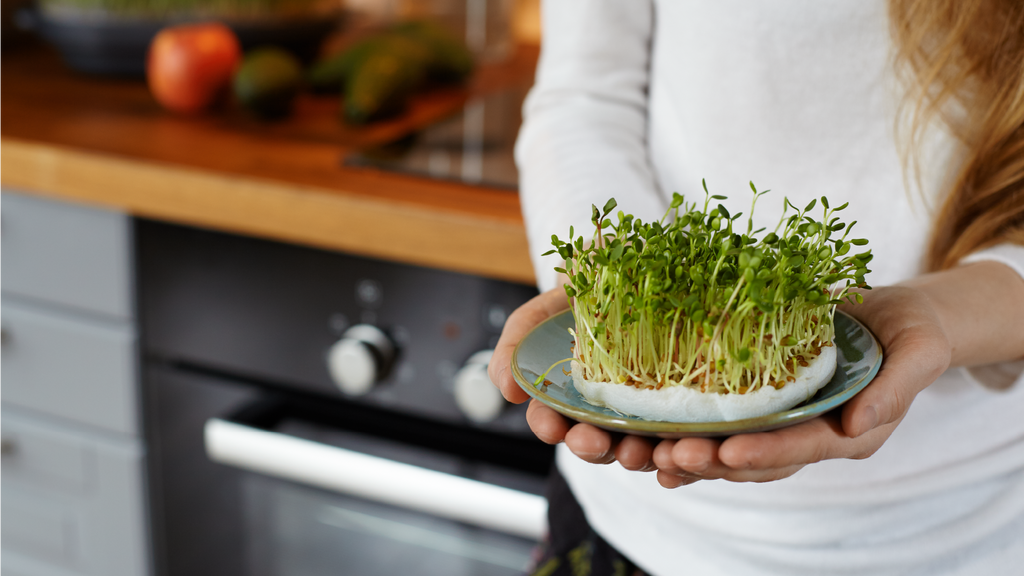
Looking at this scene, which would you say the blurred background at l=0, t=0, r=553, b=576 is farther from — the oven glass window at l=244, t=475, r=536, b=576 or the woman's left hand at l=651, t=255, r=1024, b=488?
the woman's left hand at l=651, t=255, r=1024, b=488

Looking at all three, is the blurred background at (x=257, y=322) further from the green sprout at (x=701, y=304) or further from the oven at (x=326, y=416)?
the green sprout at (x=701, y=304)

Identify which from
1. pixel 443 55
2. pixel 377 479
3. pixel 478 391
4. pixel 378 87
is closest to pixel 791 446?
pixel 478 391

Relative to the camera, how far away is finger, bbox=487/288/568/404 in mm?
457

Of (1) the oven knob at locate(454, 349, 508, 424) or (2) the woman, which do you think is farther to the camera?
(1) the oven knob at locate(454, 349, 508, 424)

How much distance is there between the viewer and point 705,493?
62 centimetres

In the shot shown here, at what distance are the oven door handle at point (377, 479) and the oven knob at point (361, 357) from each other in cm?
10

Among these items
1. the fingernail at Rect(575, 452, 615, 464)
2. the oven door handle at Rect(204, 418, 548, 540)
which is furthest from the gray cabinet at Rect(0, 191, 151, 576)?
the fingernail at Rect(575, 452, 615, 464)

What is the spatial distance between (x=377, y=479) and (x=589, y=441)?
0.64 meters

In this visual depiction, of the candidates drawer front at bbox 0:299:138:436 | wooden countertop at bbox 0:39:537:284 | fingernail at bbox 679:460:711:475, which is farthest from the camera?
drawer front at bbox 0:299:138:436

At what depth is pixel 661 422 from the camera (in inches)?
15.6

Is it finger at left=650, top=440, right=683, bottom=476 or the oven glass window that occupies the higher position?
finger at left=650, top=440, right=683, bottom=476

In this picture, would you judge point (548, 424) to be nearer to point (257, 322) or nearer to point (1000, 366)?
point (1000, 366)

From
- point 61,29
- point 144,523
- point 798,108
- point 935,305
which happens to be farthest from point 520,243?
point 61,29

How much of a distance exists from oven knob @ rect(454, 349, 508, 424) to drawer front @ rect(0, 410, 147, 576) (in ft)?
1.57
